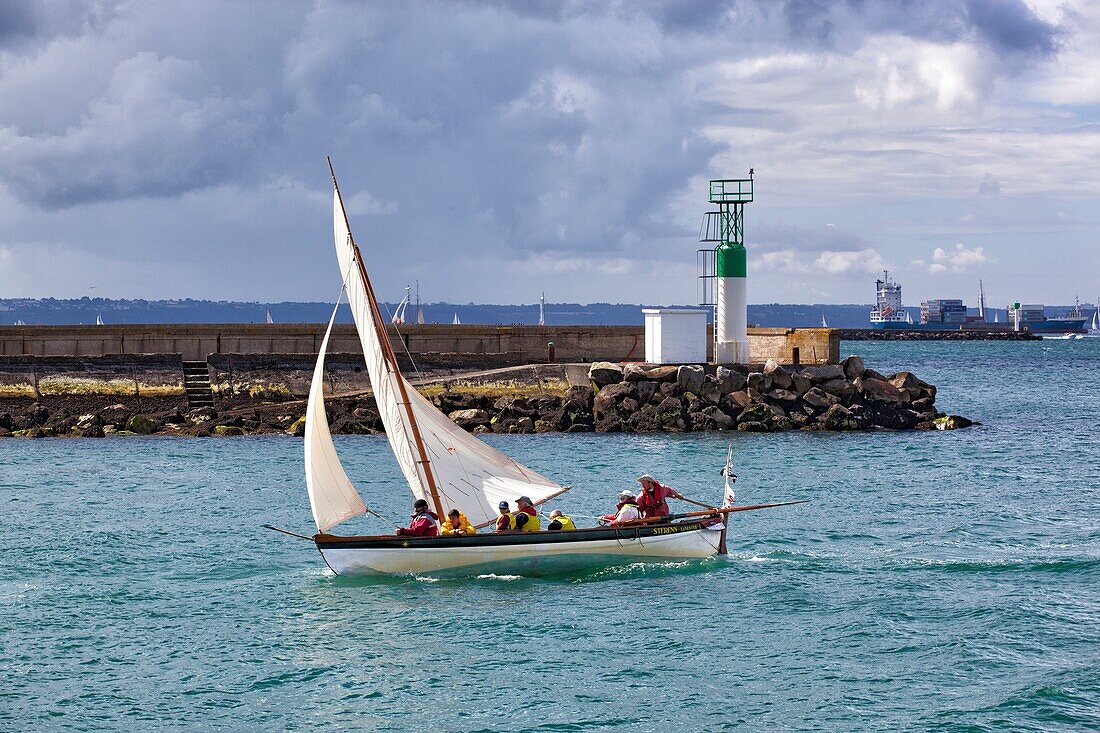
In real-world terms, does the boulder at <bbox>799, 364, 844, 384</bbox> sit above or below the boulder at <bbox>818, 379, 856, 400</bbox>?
above

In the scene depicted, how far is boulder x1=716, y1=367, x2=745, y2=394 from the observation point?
43875 millimetres

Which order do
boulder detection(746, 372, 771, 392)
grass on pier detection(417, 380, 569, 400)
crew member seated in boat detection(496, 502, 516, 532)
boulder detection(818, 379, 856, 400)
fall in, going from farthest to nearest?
1. grass on pier detection(417, 380, 569, 400)
2. boulder detection(818, 379, 856, 400)
3. boulder detection(746, 372, 771, 392)
4. crew member seated in boat detection(496, 502, 516, 532)

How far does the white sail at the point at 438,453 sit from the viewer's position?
2492 cm

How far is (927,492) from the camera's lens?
3244 cm

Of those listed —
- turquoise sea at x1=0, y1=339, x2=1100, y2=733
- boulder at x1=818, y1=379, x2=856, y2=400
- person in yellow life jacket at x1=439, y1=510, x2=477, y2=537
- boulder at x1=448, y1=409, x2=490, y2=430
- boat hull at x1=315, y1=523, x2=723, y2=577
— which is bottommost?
turquoise sea at x1=0, y1=339, x2=1100, y2=733

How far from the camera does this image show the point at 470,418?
42.9m

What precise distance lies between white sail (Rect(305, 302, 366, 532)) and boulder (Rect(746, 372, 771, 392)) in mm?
23128

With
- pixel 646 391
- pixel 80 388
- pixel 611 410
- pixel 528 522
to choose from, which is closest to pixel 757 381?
pixel 646 391

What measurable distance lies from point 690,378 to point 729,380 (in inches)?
54.2

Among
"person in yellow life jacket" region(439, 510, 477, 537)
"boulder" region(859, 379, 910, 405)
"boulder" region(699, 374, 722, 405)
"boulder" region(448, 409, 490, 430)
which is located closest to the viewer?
"person in yellow life jacket" region(439, 510, 477, 537)

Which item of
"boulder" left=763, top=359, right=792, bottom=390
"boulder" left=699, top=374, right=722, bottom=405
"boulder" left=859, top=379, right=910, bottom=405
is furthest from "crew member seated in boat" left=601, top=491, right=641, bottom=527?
"boulder" left=859, top=379, right=910, bottom=405

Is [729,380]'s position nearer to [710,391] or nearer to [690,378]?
[710,391]

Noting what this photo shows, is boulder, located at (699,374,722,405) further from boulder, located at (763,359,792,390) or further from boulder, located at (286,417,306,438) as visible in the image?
boulder, located at (286,417,306,438)

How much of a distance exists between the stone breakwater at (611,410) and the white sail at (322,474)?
62.4 feet
